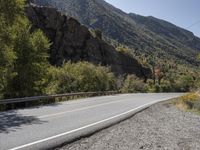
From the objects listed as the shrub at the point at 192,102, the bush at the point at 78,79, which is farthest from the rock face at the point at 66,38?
the shrub at the point at 192,102

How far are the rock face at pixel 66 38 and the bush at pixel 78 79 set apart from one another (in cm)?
2041

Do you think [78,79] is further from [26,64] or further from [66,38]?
[66,38]

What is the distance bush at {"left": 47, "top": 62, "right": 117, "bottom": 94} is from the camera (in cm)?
4634

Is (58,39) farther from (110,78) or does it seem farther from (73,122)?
(73,122)

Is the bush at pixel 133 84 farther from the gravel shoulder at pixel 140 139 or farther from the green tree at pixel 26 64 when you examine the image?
the gravel shoulder at pixel 140 139

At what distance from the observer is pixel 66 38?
88.4 metres

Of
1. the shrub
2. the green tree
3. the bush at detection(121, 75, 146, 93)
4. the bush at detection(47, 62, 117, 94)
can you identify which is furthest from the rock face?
the shrub

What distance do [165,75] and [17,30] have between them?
106 meters

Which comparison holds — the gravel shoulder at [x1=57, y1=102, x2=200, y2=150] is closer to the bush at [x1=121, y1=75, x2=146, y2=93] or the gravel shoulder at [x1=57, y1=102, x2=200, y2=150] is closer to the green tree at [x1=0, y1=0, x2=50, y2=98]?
the green tree at [x1=0, y1=0, x2=50, y2=98]

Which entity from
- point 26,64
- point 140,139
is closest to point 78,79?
point 26,64

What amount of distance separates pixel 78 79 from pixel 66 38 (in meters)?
38.5

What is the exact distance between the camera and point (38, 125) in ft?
45.6

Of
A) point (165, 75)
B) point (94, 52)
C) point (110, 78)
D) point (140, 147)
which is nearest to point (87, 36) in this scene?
point (94, 52)

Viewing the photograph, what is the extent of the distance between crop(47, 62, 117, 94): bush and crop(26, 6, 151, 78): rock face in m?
20.4
